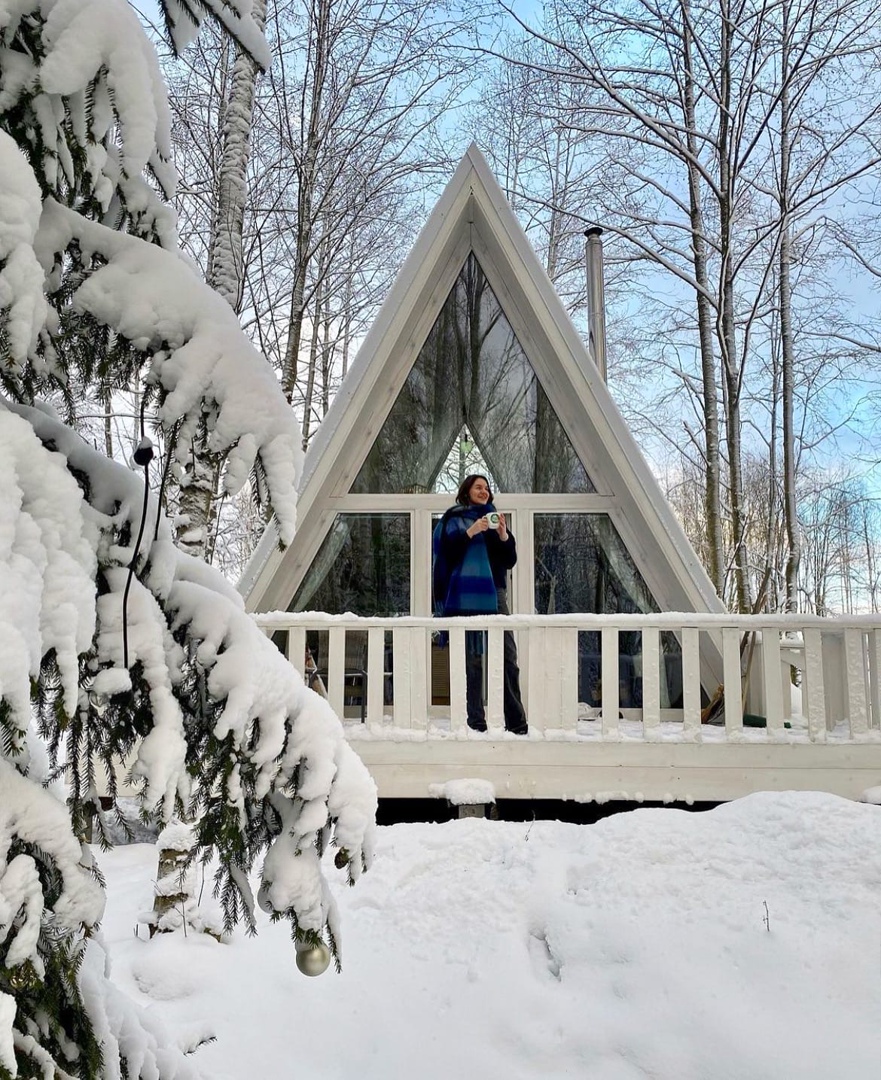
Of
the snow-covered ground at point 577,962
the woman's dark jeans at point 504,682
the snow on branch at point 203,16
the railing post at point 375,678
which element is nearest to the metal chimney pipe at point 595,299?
the woman's dark jeans at point 504,682

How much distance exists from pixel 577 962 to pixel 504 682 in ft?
7.18

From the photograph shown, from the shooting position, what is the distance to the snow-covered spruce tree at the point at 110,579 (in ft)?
3.01

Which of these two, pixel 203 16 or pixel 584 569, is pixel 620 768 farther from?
pixel 203 16

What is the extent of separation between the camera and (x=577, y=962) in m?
2.76

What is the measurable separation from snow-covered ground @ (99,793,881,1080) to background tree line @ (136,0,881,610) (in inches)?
144

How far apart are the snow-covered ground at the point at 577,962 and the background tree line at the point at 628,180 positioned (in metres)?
3.65

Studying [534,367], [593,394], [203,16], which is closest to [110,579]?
[203,16]

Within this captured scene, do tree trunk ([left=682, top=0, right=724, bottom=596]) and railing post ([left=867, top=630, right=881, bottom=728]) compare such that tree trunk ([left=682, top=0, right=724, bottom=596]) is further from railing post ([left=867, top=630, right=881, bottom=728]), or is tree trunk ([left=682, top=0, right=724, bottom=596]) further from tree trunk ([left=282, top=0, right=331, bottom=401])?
tree trunk ([left=282, top=0, right=331, bottom=401])

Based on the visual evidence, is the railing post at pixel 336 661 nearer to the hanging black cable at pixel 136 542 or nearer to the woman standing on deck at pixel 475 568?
the woman standing on deck at pixel 475 568

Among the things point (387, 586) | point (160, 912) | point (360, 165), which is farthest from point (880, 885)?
point (360, 165)

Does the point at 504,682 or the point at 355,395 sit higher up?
the point at 355,395

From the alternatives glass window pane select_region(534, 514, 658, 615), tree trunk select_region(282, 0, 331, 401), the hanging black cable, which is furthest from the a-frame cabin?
tree trunk select_region(282, 0, 331, 401)

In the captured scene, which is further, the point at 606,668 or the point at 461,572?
the point at 461,572

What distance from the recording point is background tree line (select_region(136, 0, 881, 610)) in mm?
9148
